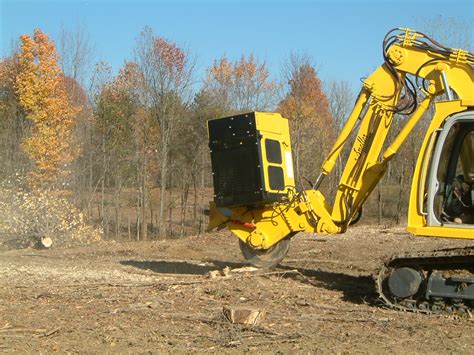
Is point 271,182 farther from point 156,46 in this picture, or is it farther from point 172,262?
point 156,46

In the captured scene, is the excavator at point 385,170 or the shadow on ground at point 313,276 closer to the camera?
the excavator at point 385,170

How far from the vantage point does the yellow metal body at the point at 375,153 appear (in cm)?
755

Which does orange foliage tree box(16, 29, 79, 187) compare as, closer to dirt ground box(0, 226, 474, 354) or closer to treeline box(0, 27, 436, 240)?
treeline box(0, 27, 436, 240)

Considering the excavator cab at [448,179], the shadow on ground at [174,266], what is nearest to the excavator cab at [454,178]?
the excavator cab at [448,179]

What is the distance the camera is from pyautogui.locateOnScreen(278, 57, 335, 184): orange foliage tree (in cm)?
2727

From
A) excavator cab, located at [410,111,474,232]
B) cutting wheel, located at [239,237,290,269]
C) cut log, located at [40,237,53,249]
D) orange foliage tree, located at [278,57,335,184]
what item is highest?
orange foliage tree, located at [278,57,335,184]

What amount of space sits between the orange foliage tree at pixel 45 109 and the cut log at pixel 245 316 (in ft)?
67.9

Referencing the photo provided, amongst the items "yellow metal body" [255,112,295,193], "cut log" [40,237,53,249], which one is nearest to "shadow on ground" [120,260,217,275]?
"yellow metal body" [255,112,295,193]

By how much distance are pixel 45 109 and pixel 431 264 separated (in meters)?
23.8

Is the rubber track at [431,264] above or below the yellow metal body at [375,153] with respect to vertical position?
below

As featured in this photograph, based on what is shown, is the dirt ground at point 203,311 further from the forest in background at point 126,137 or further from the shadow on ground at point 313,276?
the forest in background at point 126,137

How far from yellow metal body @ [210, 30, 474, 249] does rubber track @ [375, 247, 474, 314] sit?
34 centimetres

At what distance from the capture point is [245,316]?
23.0ft

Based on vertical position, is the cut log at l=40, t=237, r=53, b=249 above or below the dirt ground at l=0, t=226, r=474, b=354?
above
